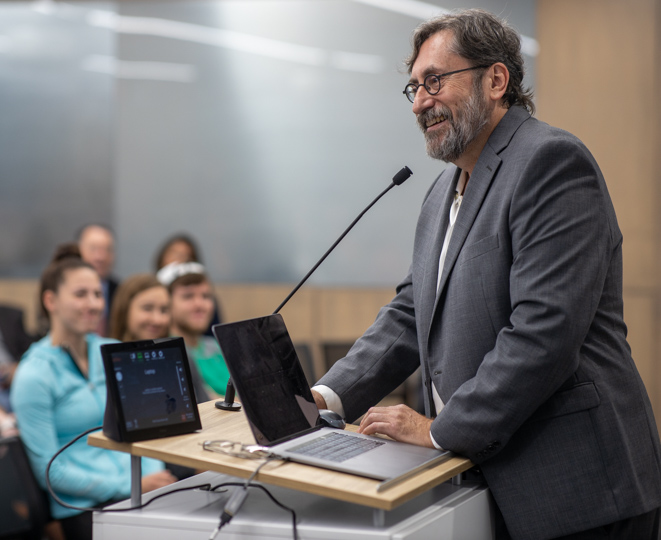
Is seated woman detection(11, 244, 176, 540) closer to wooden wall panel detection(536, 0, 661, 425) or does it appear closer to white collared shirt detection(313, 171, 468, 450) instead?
white collared shirt detection(313, 171, 468, 450)

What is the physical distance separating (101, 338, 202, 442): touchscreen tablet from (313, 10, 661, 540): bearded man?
301 mm

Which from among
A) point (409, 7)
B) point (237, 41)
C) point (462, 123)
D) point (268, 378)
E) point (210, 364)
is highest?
point (409, 7)

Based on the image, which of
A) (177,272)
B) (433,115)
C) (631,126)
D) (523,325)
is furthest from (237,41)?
(523,325)

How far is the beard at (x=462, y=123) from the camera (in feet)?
4.78

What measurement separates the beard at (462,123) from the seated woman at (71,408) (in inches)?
58.7

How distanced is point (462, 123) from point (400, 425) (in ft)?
2.00

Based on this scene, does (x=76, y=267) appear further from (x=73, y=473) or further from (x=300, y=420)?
(x=300, y=420)

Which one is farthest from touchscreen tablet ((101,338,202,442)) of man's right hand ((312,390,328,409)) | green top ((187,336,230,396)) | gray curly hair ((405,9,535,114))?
green top ((187,336,230,396))

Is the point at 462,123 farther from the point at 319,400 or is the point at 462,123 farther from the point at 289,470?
the point at 289,470

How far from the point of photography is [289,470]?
45.4 inches

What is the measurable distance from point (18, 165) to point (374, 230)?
9.33ft

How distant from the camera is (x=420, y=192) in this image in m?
4.79

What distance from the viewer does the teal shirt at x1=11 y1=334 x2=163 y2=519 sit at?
2314 millimetres

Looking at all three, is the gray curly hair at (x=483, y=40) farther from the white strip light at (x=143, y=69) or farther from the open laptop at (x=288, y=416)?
the white strip light at (x=143, y=69)
